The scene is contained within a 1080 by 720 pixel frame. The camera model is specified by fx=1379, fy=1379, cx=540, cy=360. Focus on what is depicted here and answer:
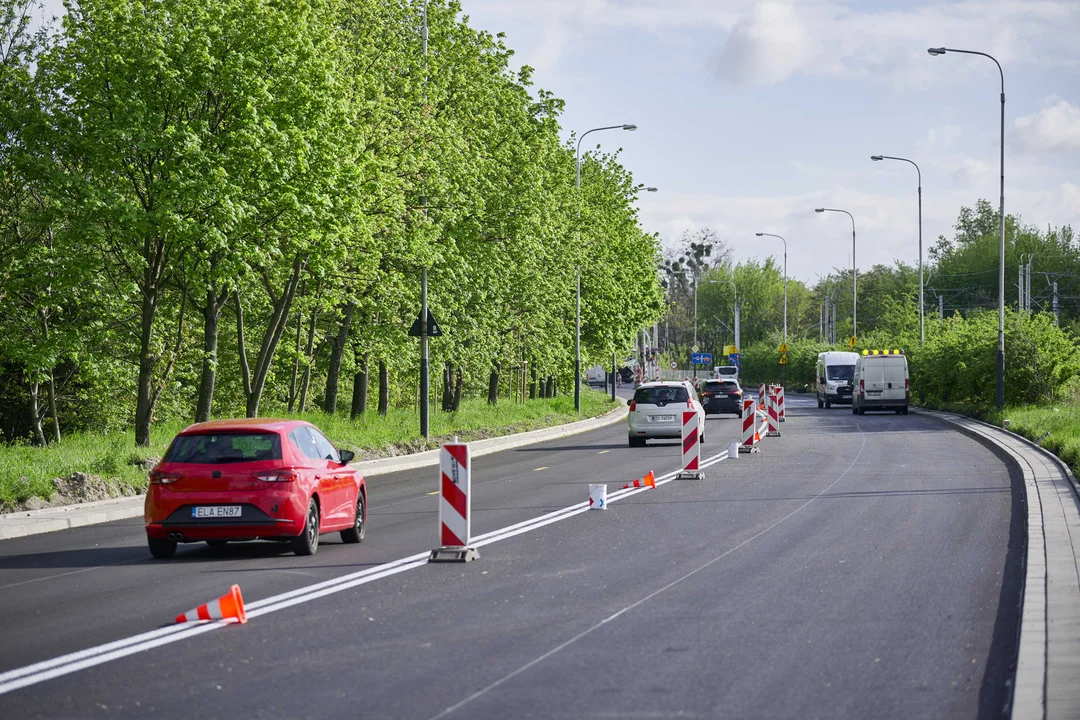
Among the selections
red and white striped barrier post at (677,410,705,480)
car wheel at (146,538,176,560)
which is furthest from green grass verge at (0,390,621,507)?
red and white striped barrier post at (677,410,705,480)

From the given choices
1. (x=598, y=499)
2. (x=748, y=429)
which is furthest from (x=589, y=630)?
(x=748, y=429)

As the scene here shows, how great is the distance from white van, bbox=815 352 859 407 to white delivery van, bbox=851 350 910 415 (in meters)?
10.3

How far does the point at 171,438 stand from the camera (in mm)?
28922

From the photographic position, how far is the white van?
6406 centimetres

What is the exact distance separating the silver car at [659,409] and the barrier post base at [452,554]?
22.4 metres

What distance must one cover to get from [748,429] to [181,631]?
23284 millimetres

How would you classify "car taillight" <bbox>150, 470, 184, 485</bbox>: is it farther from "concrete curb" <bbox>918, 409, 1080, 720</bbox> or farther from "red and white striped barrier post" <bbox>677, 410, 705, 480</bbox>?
"red and white striped barrier post" <bbox>677, 410, 705, 480</bbox>

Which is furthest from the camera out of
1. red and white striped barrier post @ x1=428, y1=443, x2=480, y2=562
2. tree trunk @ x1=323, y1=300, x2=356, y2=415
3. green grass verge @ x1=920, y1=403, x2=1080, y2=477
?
tree trunk @ x1=323, y1=300, x2=356, y2=415

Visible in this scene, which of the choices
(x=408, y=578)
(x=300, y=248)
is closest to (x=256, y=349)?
(x=300, y=248)

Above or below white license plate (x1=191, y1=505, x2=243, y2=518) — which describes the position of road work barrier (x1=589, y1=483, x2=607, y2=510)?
below

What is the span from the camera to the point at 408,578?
39.2 feet

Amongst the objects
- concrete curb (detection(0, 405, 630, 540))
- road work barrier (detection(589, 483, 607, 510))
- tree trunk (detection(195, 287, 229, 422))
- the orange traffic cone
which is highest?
tree trunk (detection(195, 287, 229, 422))

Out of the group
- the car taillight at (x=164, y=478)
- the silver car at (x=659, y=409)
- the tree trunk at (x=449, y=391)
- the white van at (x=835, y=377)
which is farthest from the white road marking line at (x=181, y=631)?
the white van at (x=835, y=377)

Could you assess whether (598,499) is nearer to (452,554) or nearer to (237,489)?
(452,554)
